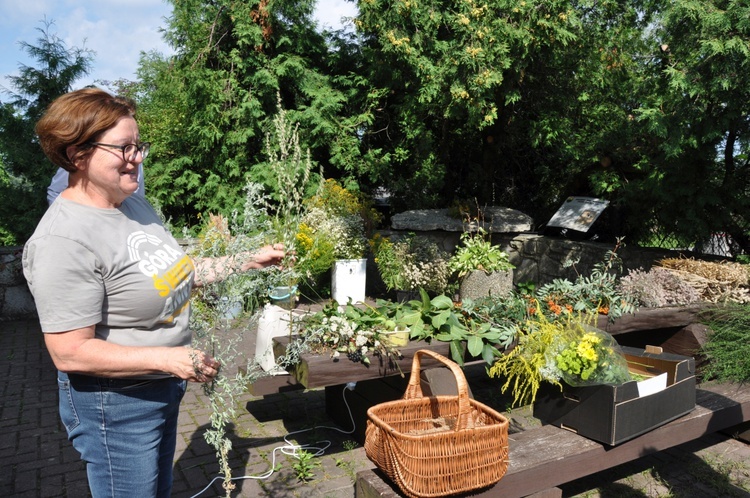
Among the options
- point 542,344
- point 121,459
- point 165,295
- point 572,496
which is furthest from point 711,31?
point 121,459

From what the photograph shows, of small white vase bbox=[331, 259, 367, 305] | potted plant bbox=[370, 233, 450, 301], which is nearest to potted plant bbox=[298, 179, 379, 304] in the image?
small white vase bbox=[331, 259, 367, 305]

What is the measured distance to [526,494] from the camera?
8.53 feet

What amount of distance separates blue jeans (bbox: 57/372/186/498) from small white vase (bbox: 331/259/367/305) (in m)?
6.28

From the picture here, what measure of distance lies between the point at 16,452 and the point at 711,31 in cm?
569

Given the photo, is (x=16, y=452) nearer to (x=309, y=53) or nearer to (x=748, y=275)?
(x=748, y=275)

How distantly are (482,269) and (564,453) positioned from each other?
4.24 metres

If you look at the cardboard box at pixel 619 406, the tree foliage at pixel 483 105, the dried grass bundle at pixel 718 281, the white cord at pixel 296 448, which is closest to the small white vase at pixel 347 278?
the tree foliage at pixel 483 105

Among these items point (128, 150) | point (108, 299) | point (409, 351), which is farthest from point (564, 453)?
point (128, 150)

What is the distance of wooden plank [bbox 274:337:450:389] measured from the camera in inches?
119

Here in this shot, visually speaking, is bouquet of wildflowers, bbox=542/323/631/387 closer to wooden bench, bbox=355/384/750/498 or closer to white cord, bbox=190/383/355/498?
wooden bench, bbox=355/384/750/498

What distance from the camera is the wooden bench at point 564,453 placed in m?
2.50

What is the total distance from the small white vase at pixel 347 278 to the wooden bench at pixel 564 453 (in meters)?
5.28

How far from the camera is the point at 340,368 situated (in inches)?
121

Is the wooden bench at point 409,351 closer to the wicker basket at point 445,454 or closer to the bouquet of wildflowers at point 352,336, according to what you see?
the bouquet of wildflowers at point 352,336
